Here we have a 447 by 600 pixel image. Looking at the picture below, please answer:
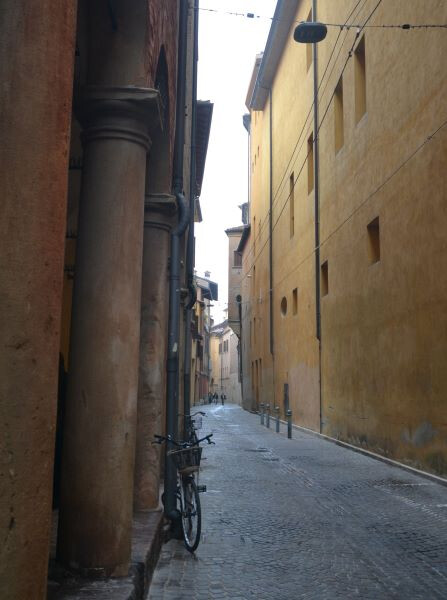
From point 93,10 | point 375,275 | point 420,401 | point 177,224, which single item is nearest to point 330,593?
point 177,224

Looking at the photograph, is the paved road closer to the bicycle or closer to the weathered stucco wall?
the bicycle

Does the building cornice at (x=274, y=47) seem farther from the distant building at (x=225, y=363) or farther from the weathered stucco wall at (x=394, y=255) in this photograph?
the distant building at (x=225, y=363)

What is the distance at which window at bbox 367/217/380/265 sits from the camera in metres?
13.7

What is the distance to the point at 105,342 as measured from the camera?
426 cm

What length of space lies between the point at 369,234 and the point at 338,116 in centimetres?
468

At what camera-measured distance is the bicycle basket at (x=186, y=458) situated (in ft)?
19.5

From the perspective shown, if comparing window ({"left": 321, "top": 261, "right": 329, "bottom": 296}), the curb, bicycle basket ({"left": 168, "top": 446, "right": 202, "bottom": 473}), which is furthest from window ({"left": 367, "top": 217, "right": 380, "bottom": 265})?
bicycle basket ({"left": 168, "top": 446, "right": 202, "bottom": 473})

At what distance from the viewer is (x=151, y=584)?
4.78m

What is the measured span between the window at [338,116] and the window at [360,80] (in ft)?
5.06

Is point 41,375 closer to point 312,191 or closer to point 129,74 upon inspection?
point 129,74

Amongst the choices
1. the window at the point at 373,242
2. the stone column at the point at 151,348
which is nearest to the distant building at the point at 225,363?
the window at the point at 373,242

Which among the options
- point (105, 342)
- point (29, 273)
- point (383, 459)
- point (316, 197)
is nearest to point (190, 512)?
point (105, 342)

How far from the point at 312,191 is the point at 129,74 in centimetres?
1594

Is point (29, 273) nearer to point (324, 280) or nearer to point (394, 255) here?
point (394, 255)
